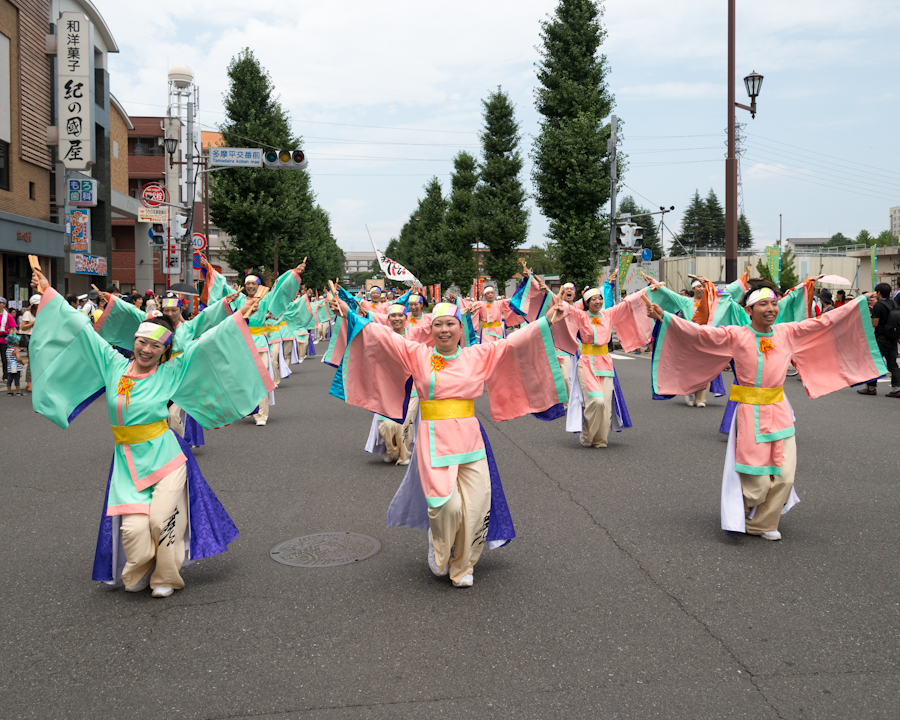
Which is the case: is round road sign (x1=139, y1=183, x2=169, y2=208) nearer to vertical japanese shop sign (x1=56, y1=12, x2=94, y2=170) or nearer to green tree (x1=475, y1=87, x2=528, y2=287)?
vertical japanese shop sign (x1=56, y1=12, x2=94, y2=170)

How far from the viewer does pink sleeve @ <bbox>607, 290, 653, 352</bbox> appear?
909cm

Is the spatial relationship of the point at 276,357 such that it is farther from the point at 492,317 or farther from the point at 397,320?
the point at 397,320

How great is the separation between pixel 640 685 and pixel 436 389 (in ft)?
6.53

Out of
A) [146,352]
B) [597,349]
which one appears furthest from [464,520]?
[597,349]

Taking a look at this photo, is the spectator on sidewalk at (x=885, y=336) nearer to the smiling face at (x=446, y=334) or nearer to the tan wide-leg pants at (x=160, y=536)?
the smiling face at (x=446, y=334)

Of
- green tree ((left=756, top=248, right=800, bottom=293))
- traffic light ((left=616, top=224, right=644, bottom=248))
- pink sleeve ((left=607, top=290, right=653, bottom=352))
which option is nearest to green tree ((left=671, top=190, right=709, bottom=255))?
green tree ((left=756, top=248, right=800, bottom=293))

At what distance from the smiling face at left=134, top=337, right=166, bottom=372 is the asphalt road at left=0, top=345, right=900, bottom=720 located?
1.31m

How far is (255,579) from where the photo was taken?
15.3 feet

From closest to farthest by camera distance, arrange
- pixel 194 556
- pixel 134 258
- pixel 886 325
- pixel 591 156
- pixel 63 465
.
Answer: pixel 194 556
pixel 63 465
pixel 886 325
pixel 591 156
pixel 134 258

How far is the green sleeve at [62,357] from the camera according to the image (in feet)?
15.0

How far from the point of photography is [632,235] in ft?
74.3

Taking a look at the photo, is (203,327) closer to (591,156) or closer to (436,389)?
(436,389)

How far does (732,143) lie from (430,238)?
148 feet

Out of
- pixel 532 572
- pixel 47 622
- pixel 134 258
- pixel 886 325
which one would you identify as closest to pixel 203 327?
pixel 47 622
